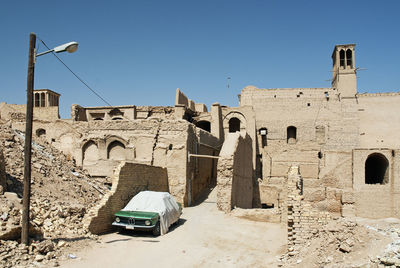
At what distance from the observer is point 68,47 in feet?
25.4

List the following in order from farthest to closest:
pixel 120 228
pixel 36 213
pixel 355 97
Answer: pixel 355 97 < pixel 120 228 < pixel 36 213

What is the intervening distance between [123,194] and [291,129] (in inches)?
968

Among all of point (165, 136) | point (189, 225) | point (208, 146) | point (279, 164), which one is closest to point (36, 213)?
point (189, 225)

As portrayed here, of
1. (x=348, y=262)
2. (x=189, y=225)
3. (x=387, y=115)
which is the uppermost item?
(x=387, y=115)

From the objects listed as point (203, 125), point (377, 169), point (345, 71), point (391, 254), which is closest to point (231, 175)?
point (391, 254)

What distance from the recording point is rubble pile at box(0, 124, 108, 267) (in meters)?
7.20

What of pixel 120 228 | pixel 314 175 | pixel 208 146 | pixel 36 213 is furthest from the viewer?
pixel 314 175

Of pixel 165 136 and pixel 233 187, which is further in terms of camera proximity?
pixel 165 136

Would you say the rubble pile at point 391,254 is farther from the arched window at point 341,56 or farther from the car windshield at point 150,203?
the arched window at point 341,56

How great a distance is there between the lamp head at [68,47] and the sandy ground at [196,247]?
4.68 metres

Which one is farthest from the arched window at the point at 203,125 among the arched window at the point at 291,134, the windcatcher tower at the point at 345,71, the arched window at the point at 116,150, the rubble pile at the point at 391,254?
the rubble pile at the point at 391,254

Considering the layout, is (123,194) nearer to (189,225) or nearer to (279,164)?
(189,225)

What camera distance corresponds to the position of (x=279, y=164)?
87.2 ft

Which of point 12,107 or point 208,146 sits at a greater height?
point 12,107
